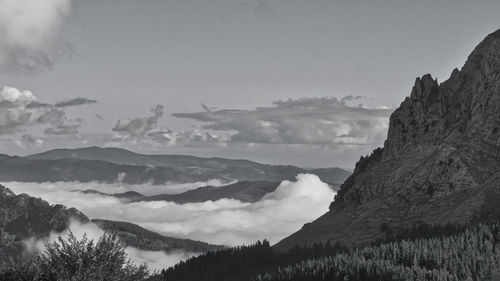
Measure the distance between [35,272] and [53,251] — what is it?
5110 millimetres

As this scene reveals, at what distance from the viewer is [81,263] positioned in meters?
47.5

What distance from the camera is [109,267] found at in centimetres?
5000

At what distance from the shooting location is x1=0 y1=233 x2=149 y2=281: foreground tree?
48.1m

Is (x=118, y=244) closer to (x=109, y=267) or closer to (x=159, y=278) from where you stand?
(x=109, y=267)

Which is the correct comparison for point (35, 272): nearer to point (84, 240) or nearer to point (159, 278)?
point (84, 240)

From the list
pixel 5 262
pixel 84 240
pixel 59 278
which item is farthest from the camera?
pixel 5 262

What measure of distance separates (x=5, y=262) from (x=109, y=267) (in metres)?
15.2

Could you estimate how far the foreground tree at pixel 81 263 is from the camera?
158ft

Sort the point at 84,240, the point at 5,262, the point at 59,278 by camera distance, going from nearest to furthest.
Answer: the point at 59,278
the point at 84,240
the point at 5,262

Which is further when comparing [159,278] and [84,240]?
[159,278]

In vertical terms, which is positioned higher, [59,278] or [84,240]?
[84,240]

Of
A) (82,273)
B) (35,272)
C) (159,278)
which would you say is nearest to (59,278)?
(82,273)

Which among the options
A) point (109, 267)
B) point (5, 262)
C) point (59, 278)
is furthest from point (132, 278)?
point (5, 262)

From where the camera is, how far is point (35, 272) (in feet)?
170
